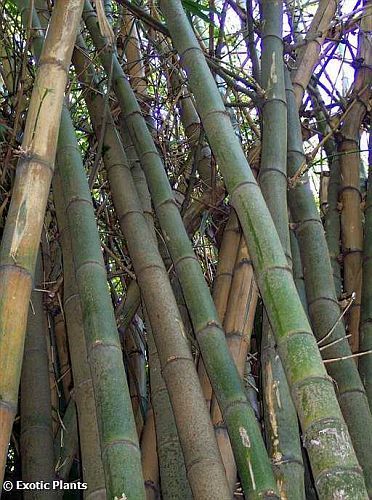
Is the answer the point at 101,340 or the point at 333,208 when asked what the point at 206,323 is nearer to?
the point at 101,340

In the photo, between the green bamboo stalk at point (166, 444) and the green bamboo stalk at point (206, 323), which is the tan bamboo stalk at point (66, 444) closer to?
the green bamboo stalk at point (166, 444)

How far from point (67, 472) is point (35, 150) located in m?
0.89

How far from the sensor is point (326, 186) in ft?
8.72

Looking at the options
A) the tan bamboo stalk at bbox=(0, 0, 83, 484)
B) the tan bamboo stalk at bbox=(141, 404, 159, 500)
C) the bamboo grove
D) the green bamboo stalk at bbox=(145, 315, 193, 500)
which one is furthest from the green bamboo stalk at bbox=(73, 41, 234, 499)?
the tan bamboo stalk at bbox=(0, 0, 83, 484)

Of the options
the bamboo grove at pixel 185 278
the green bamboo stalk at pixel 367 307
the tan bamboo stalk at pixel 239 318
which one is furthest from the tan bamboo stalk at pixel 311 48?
the tan bamboo stalk at pixel 239 318

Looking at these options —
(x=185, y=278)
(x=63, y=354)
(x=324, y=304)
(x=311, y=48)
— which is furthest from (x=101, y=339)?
(x=311, y=48)

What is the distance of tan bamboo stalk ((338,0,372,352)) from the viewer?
7.28 ft

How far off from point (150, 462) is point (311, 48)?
1.35 m

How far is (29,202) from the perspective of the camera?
4.28ft

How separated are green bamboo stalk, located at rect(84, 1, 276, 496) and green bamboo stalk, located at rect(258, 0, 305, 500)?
125 millimetres

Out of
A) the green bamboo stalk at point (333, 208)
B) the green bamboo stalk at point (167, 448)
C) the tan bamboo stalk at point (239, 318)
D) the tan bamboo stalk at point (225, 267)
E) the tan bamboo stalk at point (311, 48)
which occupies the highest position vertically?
the tan bamboo stalk at point (311, 48)

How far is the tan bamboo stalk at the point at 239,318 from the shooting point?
5.33ft

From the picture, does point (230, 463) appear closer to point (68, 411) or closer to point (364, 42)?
point (68, 411)

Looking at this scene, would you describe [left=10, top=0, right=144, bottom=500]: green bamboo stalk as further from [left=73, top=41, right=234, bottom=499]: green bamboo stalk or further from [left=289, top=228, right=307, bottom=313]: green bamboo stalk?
[left=289, top=228, right=307, bottom=313]: green bamboo stalk
